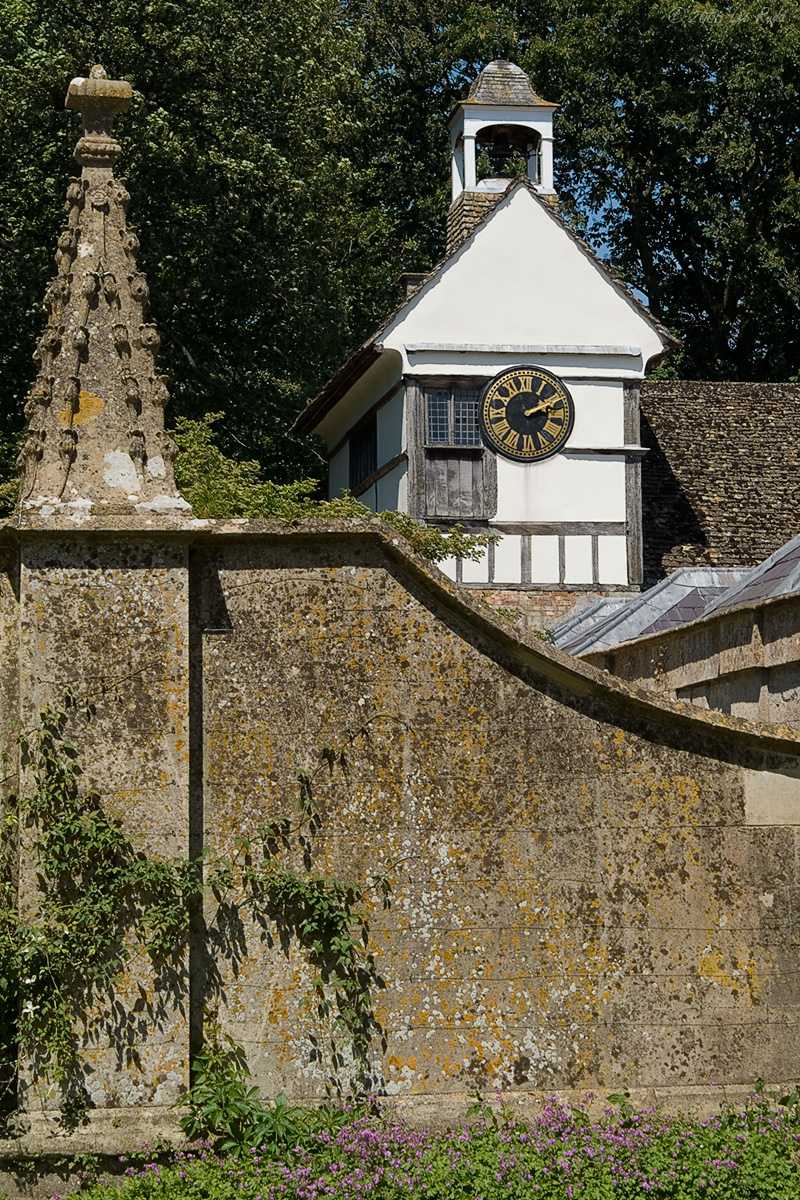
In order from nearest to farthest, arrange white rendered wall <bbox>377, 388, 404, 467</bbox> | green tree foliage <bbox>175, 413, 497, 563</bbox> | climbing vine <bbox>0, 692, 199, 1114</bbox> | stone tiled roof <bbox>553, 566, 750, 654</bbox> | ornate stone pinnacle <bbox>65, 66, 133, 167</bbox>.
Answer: climbing vine <bbox>0, 692, 199, 1114</bbox>
ornate stone pinnacle <bbox>65, 66, 133, 167</bbox>
green tree foliage <bbox>175, 413, 497, 563</bbox>
stone tiled roof <bbox>553, 566, 750, 654</bbox>
white rendered wall <bbox>377, 388, 404, 467</bbox>

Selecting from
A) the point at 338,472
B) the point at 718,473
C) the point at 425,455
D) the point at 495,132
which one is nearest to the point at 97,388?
the point at 425,455

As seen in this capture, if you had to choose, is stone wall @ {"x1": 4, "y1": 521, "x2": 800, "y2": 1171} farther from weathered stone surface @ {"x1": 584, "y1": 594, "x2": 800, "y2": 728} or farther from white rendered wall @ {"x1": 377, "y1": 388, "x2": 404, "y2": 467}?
white rendered wall @ {"x1": 377, "y1": 388, "x2": 404, "y2": 467}

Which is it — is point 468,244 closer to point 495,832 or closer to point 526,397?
point 526,397

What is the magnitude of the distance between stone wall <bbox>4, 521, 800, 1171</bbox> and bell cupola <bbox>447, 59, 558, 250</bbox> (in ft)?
65.7

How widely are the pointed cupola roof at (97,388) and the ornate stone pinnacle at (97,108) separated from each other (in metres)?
0.01

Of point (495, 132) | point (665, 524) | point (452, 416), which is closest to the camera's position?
point (452, 416)

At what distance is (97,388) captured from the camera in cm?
563

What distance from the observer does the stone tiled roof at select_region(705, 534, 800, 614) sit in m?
9.23

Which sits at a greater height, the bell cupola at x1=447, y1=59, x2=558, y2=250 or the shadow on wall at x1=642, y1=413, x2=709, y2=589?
the bell cupola at x1=447, y1=59, x2=558, y2=250

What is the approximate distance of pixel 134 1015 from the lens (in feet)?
17.7

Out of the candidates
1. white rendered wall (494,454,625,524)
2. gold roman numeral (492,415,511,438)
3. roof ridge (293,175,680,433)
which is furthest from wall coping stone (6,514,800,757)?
gold roman numeral (492,415,511,438)

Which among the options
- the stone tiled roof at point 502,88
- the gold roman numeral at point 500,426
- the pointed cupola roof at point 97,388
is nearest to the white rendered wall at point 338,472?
the gold roman numeral at point 500,426

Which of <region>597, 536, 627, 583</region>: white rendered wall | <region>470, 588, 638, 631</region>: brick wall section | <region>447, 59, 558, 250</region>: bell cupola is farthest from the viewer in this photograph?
<region>447, 59, 558, 250</region>: bell cupola

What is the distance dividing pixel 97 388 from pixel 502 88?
71.1ft
